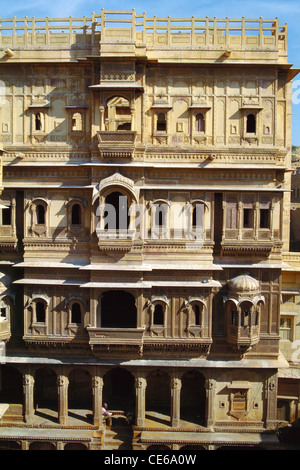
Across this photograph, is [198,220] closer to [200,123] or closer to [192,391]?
[200,123]

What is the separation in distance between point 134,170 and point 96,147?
5.83 ft

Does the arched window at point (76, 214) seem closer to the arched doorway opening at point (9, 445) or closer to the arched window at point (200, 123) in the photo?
the arched window at point (200, 123)

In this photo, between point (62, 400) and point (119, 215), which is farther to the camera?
point (62, 400)

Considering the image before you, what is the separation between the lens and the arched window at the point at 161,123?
16.3m

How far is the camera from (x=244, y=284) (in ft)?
51.3

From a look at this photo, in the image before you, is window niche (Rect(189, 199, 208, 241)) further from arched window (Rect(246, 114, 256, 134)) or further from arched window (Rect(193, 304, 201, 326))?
arched window (Rect(246, 114, 256, 134))

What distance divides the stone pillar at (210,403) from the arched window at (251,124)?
10.4 meters

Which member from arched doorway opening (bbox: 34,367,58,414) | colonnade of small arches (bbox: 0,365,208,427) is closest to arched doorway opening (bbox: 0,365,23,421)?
colonnade of small arches (bbox: 0,365,208,427)

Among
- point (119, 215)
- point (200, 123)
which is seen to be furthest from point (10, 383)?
point (200, 123)

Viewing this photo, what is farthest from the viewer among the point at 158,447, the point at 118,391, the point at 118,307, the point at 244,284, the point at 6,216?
the point at 118,391

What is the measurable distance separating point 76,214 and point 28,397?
7.85 metres

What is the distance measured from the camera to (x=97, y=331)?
623 inches

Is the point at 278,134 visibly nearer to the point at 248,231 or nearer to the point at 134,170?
the point at 248,231

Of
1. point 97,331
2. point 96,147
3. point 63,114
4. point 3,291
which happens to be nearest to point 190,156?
point 96,147
